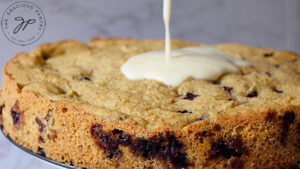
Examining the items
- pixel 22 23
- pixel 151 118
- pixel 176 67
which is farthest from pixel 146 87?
pixel 22 23

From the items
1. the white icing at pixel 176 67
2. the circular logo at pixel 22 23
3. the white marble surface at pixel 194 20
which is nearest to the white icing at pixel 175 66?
the white icing at pixel 176 67

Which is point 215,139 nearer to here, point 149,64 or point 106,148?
point 106,148

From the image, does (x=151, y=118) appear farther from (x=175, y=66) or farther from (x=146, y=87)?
(x=175, y=66)

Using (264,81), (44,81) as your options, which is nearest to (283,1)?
(264,81)

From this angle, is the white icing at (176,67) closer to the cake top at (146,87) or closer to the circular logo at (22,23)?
the cake top at (146,87)

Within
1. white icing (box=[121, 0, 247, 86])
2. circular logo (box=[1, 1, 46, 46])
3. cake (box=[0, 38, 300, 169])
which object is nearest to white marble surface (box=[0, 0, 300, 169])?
circular logo (box=[1, 1, 46, 46])

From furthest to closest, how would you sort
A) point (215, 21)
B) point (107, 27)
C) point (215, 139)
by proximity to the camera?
point (215, 21) < point (107, 27) < point (215, 139)

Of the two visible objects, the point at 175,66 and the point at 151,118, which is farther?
the point at 175,66
